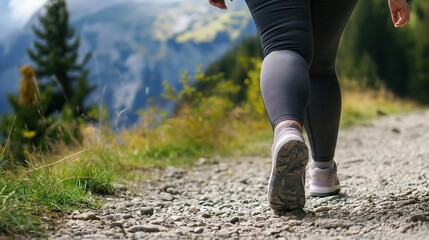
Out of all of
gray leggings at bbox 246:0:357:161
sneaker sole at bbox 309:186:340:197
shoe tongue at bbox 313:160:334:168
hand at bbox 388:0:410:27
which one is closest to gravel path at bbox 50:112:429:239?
sneaker sole at bbox 309:186:340:197

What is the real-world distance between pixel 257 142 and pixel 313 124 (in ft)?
12.8

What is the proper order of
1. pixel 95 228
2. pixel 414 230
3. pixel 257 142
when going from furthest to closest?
pixel 257 142
pixel 95 228
pixel 414 230

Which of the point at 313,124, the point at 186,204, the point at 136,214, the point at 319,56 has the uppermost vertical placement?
the point at 319,56

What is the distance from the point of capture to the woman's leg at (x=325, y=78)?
91.5 inches

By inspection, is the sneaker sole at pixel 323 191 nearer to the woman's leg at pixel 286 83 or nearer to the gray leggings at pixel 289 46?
the woman's leg at pixel 286 83

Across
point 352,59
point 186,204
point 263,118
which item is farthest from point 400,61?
point 186,204

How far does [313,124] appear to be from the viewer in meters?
2.51

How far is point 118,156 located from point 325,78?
1814 millimetres

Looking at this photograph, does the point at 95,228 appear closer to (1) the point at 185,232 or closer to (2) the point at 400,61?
(1) the point at 185,232

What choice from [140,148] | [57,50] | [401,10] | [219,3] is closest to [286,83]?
[219,3]

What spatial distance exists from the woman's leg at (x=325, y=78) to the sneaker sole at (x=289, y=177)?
49 cm

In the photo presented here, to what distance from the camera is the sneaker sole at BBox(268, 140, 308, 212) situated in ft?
6.31

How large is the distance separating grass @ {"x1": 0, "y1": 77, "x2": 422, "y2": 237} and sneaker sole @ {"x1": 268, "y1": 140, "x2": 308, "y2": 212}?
176 mm

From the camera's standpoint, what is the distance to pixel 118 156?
3.86 m
